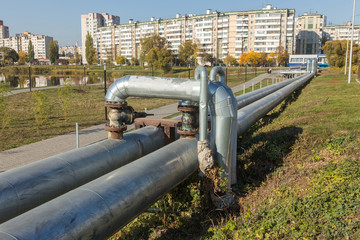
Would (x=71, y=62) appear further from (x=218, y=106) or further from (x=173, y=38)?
(x=218, y=106)

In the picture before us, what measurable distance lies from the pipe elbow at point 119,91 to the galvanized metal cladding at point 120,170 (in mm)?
18

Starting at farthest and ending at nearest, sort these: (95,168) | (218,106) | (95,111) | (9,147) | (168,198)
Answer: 1. (95,111)
2. (9,147)
3. (168,198)
4. (218,106)
5. (95,168)

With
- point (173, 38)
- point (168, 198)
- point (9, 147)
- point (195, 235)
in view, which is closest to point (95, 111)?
point (9, 147)

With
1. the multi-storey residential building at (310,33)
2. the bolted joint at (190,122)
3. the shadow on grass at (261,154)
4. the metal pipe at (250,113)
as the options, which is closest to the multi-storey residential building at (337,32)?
the multi-storey residential building at (310,33)

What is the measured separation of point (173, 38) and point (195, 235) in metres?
128

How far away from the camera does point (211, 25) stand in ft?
384

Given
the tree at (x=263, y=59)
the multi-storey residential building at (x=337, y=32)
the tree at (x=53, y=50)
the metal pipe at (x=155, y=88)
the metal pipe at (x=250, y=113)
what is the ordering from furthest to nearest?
1. the multi-storey residential building at (x=337, y=32)
2. the tree at (x=53, y=50)
3. the tree at (x=263, y=59)
4. the metal pipe at (x=250, y=113)
5. the metal pipe at (x=155, y=88)

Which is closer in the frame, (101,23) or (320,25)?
(320,25)

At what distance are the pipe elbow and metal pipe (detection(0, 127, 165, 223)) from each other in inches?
30.6

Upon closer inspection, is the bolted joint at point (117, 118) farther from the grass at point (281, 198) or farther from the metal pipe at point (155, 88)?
the grass at point (281, 198)

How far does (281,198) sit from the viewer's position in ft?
17.1

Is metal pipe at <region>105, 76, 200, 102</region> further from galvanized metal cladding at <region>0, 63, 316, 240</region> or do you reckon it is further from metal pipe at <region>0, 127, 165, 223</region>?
metal pipe at <region>0, 127, 165, 223</region>

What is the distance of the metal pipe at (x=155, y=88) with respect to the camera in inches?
213

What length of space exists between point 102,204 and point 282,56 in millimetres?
99136
